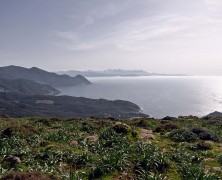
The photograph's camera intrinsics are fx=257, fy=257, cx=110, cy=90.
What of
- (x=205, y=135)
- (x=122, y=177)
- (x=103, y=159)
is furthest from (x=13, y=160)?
(x=205, y=135)

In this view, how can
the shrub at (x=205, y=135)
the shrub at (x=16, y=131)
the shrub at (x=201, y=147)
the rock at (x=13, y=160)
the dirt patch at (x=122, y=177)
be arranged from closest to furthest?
the dirt patch at (x=122, y=177)
the rock at (x=13, y=160)
the shrub at (x=201, y=147)
the shrub at (x=16, y=131)
the shrub at (x=205, y=135)

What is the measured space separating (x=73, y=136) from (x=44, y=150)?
6.65m

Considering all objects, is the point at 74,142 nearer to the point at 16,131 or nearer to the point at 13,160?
the point at 16,131

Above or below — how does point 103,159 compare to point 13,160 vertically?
above

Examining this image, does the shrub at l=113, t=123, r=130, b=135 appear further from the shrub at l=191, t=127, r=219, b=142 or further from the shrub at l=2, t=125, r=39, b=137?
the shrub at l=2, t=125, r=39, b=137

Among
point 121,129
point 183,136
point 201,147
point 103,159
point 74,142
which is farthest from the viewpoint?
point 183,136

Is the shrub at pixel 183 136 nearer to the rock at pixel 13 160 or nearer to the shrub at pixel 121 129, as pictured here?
the shrub at pixel 121 129

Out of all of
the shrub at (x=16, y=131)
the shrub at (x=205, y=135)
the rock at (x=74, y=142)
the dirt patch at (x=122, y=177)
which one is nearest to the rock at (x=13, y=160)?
the dirt patch at (x=122, y=177)

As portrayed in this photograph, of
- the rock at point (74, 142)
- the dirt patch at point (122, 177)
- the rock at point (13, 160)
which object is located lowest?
the rock at point (74, 142)

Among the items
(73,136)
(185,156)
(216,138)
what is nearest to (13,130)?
(73,136)

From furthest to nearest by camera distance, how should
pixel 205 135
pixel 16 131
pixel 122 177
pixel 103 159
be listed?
1. pixel 205 135
2. pixel 16 131
3. pixel 103 159
4. pixel 122 177

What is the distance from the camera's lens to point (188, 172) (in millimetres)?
14273

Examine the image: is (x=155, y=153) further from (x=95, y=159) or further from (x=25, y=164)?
(x=25, y=164)

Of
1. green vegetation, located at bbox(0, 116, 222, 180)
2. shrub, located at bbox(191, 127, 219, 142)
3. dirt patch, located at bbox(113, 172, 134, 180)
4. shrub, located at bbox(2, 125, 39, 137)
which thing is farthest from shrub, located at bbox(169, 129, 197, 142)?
shrub, located at bbox(2, 125, 39, 137)
